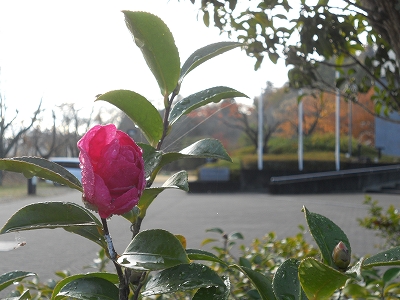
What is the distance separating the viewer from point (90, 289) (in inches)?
28.2

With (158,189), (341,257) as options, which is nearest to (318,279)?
(341,257)

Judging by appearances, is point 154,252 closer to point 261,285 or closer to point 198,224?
point 261,285

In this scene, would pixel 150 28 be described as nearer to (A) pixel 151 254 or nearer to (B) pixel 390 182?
(A) pixel 151 254

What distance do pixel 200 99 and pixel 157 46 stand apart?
13cm

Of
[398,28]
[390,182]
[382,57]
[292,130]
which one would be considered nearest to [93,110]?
[398,28]

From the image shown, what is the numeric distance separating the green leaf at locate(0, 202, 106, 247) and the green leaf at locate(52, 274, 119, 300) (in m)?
0.10

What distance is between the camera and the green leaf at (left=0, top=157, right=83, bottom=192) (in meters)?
0.69

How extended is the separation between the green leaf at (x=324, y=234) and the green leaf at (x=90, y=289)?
32 centimetres

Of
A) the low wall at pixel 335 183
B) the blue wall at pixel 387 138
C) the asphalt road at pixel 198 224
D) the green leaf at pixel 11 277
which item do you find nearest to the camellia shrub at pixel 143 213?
the green leaf at pixel 11 277

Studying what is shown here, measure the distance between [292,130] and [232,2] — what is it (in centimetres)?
2535

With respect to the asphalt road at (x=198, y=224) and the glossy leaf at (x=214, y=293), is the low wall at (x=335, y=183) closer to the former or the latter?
the asphalt road at (x=198, y=224)

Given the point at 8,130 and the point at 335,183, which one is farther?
the point at 335,183

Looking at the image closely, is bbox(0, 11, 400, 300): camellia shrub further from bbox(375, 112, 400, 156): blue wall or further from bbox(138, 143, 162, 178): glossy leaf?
bbox(375, 112, 400, 156): blue wall

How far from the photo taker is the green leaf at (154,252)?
2.03 ft
